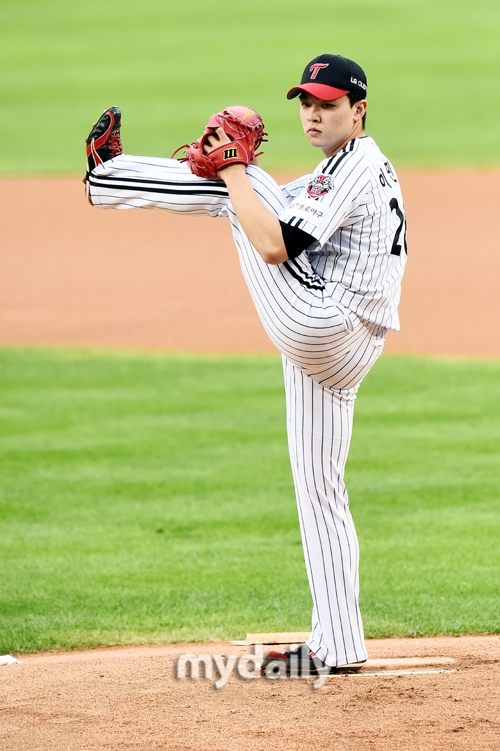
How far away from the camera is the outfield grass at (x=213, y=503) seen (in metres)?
4.91

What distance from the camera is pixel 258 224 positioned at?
3023mm

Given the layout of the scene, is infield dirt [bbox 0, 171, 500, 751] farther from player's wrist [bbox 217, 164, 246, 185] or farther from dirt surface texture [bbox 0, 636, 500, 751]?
player's wrist [bbox 217, 164, 246, 185]

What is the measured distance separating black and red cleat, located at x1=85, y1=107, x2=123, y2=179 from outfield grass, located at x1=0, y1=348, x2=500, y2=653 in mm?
2094

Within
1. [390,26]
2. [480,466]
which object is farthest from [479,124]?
[480,466]

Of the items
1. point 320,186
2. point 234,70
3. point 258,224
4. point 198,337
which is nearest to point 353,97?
point 320,186

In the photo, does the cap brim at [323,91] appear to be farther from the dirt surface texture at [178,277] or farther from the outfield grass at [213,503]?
the dirt surface texture at [178,277]

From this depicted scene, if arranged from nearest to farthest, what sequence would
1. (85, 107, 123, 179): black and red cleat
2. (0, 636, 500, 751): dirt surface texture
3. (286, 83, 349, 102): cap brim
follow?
(0, 636, 500, 751): dirt surface texture → (286, 83, 349, 102): cap brim → (85, 107, 123, 179): black and red cleat

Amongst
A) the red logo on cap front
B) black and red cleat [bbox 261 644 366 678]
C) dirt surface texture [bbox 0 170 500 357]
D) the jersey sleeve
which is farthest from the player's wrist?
dirt surface texture [bbox 0 170 500 357]

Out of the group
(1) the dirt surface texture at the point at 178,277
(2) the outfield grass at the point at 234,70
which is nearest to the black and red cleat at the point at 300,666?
(1) the dirt surface texture at the point at 178,277

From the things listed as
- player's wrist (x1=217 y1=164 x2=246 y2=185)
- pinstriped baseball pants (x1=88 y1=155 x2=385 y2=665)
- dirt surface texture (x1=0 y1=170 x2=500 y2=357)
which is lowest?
pinstriped baseball pants (x1=88 y1=155 x2=385 y2=665)

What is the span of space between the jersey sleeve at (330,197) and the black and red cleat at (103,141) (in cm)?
61

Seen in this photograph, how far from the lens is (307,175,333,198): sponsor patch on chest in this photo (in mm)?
3053

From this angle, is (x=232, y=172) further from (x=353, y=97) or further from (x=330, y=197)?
(x=353, y=97)

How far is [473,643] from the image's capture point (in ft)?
13.3
